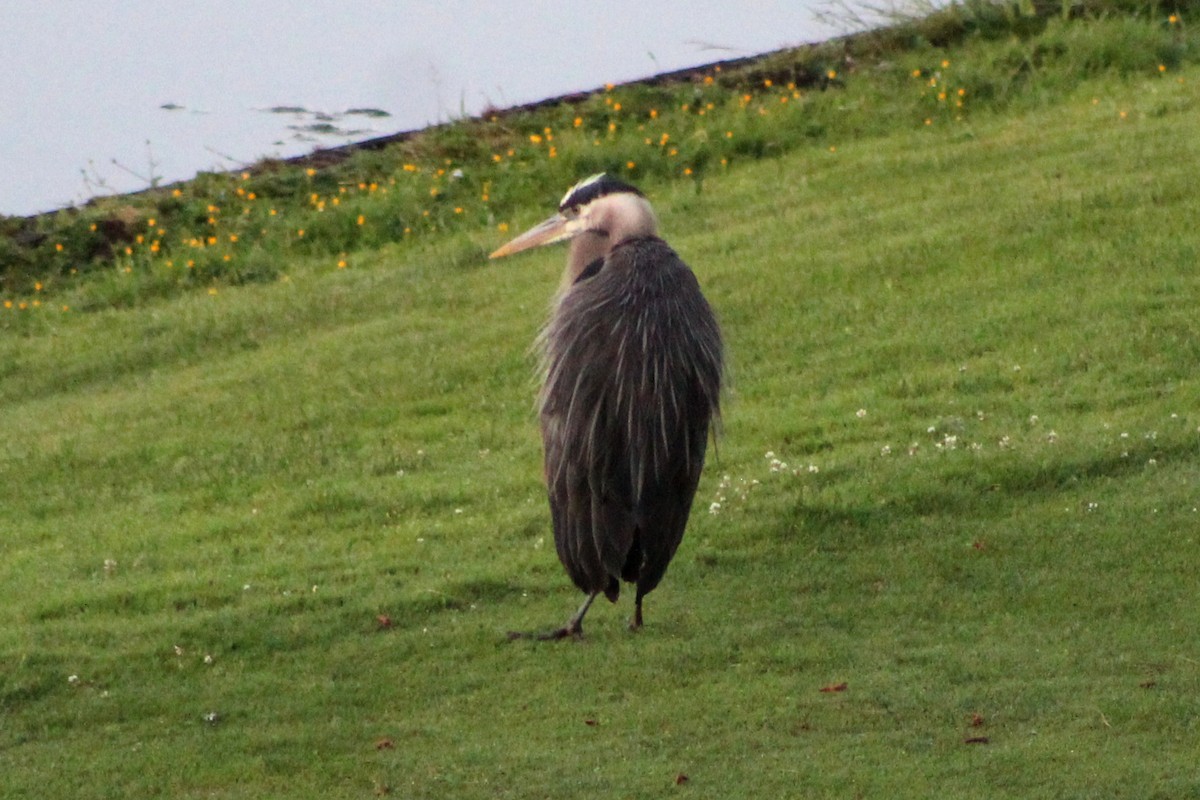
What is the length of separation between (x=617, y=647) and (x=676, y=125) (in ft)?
30.0

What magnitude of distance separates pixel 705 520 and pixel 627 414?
1.85 metres

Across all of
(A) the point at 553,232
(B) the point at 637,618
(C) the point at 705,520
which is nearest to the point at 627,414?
(B) the point at 637,618

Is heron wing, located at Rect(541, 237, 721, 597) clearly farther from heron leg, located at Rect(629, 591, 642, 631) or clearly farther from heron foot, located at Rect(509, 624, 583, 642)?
heron foot, located at Rect(509, 624, 583, 642)

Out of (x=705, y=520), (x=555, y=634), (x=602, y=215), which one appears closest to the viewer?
(x=555, y=634)

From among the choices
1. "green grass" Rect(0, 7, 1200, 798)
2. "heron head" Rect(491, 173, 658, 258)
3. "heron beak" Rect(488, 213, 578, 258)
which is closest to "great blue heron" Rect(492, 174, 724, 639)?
"heron head" Rect(491, 173, 658, 258)

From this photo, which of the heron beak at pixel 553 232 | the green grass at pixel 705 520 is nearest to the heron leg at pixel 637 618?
the green grass at pixel 705 520

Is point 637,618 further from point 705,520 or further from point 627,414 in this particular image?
point 705,520

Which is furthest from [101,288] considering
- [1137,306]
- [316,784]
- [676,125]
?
[316,784]

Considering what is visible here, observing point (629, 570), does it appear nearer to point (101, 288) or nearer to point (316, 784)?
point (316, 784)

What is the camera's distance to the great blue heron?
6.07 m

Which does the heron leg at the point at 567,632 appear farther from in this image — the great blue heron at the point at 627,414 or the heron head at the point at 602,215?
the heron head at the point at 602,215

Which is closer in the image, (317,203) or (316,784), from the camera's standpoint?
(316,784)

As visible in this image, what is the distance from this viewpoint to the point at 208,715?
19.4 feet

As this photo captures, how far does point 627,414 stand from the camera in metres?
6.04
